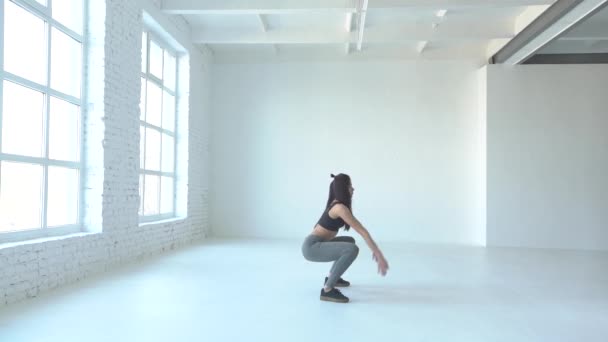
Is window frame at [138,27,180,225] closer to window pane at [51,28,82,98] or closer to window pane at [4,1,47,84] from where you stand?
window pane at [51,28,82,98]

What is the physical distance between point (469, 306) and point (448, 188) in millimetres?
5453

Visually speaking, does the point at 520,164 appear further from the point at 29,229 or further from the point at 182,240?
the point at 29,229

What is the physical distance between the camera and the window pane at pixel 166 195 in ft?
24.4

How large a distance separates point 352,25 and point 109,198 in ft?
15.7

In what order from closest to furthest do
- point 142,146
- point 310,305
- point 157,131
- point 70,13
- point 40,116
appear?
1. point 310,305
2. point 40,116
3. point 70,13
4. point 142,146
5. point 157,131

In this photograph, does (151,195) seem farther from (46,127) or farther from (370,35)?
(370,35)

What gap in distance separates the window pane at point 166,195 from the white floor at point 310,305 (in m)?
1.49

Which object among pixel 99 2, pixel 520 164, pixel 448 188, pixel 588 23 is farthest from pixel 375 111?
pixel 99 2

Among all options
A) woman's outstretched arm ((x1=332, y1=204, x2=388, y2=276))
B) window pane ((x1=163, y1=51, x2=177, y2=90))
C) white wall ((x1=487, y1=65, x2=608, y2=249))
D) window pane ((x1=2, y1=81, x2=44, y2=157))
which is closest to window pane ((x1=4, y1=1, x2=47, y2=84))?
window pane ((x1=2, y1=81, x2=44, y2=157))

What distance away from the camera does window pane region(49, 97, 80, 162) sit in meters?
4.56

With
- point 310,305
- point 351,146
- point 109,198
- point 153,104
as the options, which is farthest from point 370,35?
point 310,305

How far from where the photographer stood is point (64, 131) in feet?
15.7

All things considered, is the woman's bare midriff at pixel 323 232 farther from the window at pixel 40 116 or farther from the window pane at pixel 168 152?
the window pane at pixel 168 152

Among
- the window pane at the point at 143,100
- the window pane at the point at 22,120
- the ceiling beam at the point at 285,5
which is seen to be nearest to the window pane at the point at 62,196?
the window pane at the point at 22,120
